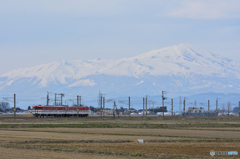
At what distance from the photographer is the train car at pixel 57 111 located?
162 m

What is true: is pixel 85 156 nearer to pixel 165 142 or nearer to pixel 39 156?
pixel 39 156

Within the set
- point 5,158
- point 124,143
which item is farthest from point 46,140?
point 5,158

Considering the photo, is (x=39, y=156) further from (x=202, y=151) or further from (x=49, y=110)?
(x=49, y=110)

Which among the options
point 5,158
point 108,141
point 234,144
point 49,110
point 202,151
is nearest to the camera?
point 5,158

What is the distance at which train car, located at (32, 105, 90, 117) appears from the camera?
532 feet

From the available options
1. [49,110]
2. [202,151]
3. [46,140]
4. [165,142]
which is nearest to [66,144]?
[46,140]

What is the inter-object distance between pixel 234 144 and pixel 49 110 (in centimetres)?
12111

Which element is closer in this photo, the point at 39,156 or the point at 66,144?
the point at 39,156

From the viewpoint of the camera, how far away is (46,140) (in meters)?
50.8

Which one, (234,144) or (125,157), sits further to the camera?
(234,144)

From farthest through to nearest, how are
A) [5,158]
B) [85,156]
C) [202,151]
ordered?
[202,151], [85,156], [5,158]

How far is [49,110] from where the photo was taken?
16312cm

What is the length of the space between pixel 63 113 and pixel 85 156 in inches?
5212

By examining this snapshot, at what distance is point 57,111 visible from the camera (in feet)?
545
